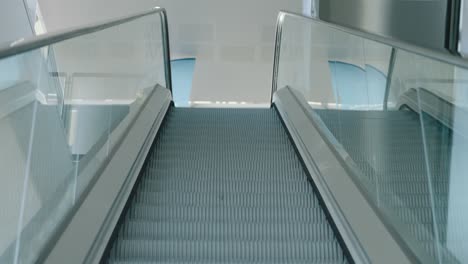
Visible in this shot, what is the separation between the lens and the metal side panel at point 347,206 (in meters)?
2.44

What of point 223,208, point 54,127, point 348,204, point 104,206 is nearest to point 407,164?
point 348,204

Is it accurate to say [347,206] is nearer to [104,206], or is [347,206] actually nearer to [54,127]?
[104,206]

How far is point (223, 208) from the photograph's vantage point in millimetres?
3361

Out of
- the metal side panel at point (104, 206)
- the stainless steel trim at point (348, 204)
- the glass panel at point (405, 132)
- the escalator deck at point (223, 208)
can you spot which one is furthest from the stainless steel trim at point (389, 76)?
the metal side panel at point (104, 206)

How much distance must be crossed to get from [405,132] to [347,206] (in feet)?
1.54

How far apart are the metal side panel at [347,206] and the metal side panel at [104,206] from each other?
1128 millimetres

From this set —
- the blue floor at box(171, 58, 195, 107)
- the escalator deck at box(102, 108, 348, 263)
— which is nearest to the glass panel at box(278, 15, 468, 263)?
the escalator deck at box(102, 108, 348, 263)

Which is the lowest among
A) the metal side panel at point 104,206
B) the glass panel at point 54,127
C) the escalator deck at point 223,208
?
the escalator deck at point 223,208

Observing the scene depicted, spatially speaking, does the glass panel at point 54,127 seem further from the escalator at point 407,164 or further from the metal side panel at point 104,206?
the escalator at point 407,164

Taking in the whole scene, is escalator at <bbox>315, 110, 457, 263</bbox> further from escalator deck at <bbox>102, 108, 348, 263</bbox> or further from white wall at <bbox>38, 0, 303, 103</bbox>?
white wall at <bbox>38, 0, 303, 103</bbox>

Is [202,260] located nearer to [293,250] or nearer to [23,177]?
[293,250]

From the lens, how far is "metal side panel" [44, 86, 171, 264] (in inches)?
93.7

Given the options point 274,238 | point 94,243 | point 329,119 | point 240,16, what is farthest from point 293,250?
point 240,16

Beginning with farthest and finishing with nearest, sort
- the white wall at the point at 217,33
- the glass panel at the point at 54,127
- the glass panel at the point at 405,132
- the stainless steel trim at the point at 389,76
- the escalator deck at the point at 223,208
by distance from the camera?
1. the white wall at the point at 217,33
2. the stainless steel trim at the point at 389,76
3. the escalator deck at the point at 223,208
4. the glass panel at the point at 405,132
5. the glass panel at the point at 54,127
